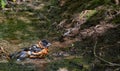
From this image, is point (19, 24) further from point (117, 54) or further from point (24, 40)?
point (117, 54)

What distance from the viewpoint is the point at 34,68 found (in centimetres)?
785

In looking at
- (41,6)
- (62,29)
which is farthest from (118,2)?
(41,6)

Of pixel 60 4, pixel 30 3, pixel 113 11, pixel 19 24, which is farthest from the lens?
pixel 30 3

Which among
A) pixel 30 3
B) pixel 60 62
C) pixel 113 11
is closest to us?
pixel 60 62

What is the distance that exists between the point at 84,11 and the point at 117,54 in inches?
139

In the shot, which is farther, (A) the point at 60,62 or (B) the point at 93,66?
(A) the point at 60,62

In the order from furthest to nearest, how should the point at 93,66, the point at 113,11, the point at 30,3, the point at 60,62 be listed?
the point at 30,3
the point at 113,11
the point at 60,62
the point at 93,66

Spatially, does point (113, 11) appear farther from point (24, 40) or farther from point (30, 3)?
→ point (30, 3)

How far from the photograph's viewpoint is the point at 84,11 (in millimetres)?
11219

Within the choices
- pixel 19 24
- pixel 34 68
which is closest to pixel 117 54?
pixel 34 68

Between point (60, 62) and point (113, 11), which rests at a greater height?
point (113, 11)

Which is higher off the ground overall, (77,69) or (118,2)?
(118,2)

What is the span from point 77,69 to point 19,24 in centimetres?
515

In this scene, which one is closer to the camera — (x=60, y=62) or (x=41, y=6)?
(x=60, y=62)
